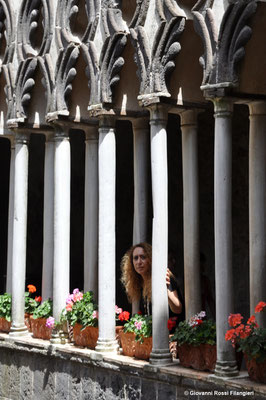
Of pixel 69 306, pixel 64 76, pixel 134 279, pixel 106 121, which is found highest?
pixel 64 76

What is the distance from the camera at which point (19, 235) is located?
10.5 m

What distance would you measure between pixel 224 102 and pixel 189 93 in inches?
42.7

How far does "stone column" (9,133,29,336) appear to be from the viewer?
1032cm

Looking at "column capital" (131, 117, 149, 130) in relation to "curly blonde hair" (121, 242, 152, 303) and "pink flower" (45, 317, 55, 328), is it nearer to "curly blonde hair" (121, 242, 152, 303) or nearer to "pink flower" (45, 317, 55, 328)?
"curly blonde hair" (121, 242, 152, 303)

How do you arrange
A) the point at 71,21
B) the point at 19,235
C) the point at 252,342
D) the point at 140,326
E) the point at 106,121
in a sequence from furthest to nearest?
the point at 19,235
the point at 71,21
the point at 106,121
the point at 140,326
the point at 252,342

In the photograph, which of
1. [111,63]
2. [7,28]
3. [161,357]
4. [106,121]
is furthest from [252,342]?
[7,28]

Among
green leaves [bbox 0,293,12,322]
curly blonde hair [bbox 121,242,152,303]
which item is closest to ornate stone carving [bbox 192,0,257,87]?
curly blonde hair [bbox 121,242,152,303]

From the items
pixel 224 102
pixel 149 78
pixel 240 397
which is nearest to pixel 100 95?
pixel 149 78

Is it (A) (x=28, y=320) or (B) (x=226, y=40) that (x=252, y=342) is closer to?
(B) (x=226, y=40)

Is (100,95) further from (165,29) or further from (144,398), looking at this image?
(144,398)

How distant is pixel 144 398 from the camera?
7.85m

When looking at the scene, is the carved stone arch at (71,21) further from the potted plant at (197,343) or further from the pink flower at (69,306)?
the potted plant at (197,343)

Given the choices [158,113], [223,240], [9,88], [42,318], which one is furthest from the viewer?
[9,88]

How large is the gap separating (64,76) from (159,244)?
2.69 meters
